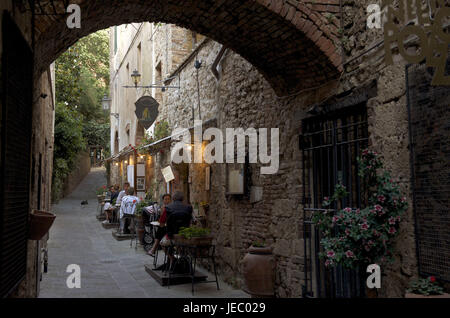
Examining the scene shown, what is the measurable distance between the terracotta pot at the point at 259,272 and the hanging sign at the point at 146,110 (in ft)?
20.6

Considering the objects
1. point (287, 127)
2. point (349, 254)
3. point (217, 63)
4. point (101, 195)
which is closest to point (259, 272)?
point (287, 127)

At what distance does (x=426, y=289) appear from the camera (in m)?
3.04

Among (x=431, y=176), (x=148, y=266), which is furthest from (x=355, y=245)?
(x=148, y=266)

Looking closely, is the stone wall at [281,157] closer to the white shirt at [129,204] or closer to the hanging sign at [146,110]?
the hanging sign at [146,110]

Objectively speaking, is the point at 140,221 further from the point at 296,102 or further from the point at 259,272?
the point at 296,102

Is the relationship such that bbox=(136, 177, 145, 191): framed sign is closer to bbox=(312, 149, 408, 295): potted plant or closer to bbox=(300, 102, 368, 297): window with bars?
bbox=(300, 102, 368, 297): window with bars

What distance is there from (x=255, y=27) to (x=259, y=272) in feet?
10.2

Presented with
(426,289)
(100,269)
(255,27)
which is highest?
(255,27)

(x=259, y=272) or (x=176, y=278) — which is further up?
(x=259, y=272)

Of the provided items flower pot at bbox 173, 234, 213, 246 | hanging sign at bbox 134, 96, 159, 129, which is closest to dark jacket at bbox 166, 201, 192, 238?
flower pot at bbox 173, 234, 213, 246

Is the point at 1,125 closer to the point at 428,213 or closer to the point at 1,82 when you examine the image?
the point at 1,82

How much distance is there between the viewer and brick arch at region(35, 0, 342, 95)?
441cm

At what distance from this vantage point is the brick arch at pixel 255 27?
4.41 metres
